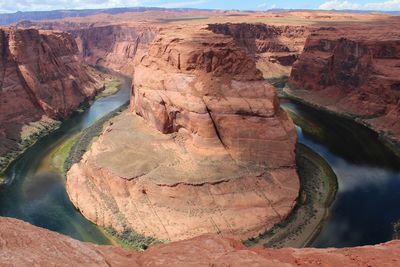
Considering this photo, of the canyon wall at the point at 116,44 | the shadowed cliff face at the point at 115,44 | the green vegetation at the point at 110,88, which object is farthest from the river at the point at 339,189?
the shadowed cliff face at the point at 115,44

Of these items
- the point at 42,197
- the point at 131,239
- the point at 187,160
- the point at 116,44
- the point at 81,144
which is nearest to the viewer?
the point at 131,239

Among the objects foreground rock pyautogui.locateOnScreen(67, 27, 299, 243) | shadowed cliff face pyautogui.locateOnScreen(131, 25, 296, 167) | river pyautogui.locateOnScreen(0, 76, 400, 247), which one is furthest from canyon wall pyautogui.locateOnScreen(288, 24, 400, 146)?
foreground rock pyautogui.locateOnScreen(67, 27, 299, 243)

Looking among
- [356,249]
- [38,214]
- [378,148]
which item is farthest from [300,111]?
[356,249]

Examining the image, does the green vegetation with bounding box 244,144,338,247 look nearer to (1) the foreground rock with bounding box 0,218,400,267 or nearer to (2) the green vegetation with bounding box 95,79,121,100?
(1) the foreground rock with bounding box 0,218,400,267

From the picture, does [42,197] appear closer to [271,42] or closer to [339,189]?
[339,189]

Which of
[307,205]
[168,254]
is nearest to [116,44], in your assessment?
[307,205]

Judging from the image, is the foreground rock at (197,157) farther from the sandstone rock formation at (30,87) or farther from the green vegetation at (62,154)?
the sandstone rock formation at (30,87)
